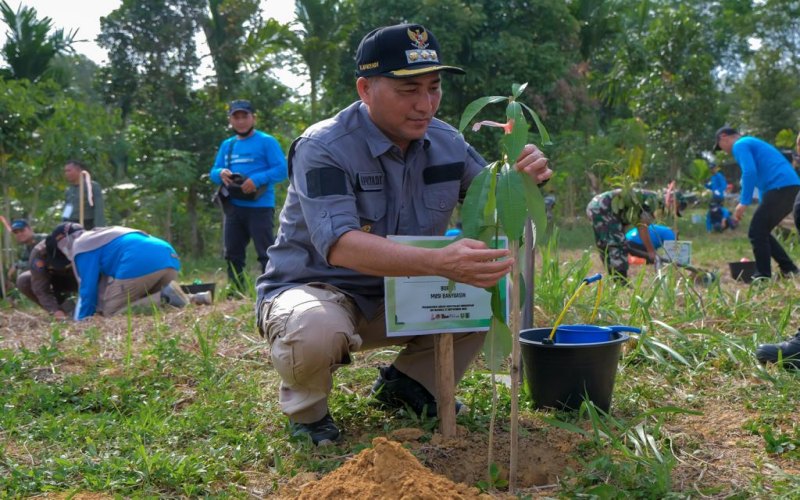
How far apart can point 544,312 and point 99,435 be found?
2.15 metres

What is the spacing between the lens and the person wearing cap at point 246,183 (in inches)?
233

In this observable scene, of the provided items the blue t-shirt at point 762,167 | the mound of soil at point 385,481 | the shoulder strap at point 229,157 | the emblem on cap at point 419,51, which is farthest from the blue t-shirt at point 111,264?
the blue t-shirt at point 762,167

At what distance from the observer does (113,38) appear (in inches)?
518

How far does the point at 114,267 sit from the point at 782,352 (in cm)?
440

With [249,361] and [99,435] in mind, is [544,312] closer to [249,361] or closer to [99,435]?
[249,361]

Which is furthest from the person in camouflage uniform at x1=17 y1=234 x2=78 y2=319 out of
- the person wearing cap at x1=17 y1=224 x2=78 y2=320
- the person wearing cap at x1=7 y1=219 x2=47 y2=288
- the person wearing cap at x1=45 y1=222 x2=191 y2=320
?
the person wearing cap at x1=7 y1=219 x2=47 y2=288

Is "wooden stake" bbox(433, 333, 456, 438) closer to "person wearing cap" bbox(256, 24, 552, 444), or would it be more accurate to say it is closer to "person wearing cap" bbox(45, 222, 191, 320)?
"person wearing cap" bbox(256, 24, 552, 444)

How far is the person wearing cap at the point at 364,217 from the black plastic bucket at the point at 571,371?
0.23 m

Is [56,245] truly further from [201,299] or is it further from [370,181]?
[370,181]

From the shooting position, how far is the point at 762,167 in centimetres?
640

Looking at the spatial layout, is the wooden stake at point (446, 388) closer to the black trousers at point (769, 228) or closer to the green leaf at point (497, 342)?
the green leaf at point (497, 342)

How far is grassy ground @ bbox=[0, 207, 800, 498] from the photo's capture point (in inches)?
84.4

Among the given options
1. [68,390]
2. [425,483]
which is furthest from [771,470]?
[68,390]

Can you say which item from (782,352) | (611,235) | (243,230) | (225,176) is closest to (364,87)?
(782,352)
